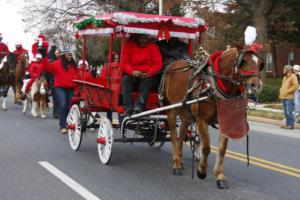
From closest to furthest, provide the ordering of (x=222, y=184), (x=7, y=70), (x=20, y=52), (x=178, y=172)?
(x=222, y=184) → (x=178, y=172) → (x=7, y=70) → (x=20, y=52)

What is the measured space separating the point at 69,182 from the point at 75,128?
291 cm

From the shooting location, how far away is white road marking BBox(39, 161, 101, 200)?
6.68m

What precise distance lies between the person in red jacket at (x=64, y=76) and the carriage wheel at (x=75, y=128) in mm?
1724

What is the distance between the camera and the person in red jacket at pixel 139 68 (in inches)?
336

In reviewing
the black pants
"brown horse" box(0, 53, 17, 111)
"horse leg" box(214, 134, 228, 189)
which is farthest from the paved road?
"brown horse" box(0, 53, 17, 111)

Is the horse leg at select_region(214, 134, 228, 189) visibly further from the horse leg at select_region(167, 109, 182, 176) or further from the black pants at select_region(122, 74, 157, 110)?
the black pants at select_region(122, 74, 157, 110)

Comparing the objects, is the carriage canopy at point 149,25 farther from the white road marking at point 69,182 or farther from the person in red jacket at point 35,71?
the person in red jacket at point 35,71

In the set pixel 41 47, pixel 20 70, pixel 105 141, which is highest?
pixel 41 47

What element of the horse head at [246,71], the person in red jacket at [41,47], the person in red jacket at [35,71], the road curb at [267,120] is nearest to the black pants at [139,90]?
the horse head at [246,71]

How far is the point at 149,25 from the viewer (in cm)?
862

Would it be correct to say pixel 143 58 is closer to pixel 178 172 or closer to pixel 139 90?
pixel 139 90

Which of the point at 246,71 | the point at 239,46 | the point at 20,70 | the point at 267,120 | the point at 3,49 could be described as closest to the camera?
the point at 246,71

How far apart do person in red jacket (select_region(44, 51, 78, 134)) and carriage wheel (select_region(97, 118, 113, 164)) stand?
3.37 m

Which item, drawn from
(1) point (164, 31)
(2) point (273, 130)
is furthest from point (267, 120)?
(1) point (164, 31)
